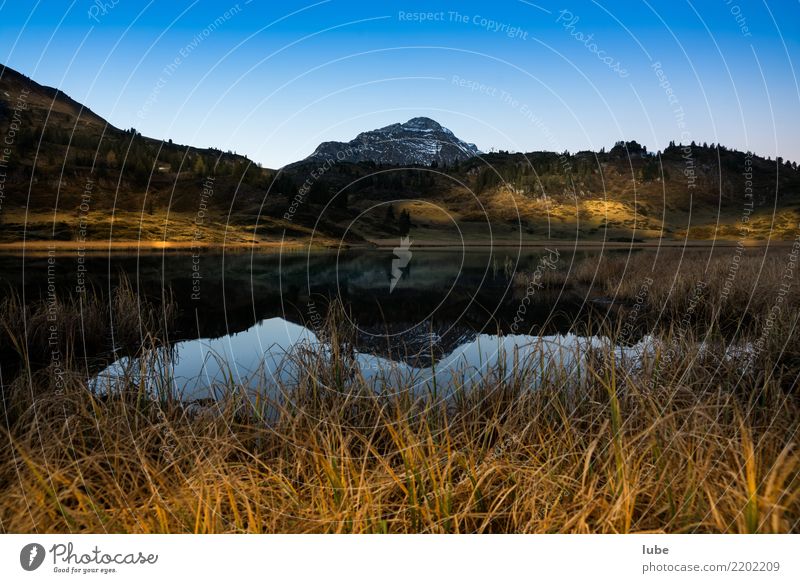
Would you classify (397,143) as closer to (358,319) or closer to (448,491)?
(358,319)

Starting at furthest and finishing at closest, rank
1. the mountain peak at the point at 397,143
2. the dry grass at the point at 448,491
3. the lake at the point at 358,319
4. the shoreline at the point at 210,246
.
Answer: the shoreline at the point at 210,246
the mountain peak at the point at 397,143
the lake at the point at 358,319
the dry grass at the point at 448,491

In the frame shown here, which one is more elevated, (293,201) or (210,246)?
(293,201)

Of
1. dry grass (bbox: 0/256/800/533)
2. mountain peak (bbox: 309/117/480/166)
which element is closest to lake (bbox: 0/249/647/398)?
dry grass (bbox: 0/256/800/533)

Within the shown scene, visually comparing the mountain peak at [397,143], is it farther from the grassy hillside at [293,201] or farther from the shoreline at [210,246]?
the shoreline at [210,246]

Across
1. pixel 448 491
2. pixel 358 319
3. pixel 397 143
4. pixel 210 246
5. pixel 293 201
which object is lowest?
pixel 358 319

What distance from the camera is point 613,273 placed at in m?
18.0

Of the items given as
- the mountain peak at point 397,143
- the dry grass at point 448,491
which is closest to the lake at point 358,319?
the dry grass at point 448,491

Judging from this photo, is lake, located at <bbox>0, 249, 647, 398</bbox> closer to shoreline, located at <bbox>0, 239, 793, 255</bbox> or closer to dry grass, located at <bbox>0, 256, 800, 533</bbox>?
dry grass, located at <bbox>0, 256, 800, 533</bbox>

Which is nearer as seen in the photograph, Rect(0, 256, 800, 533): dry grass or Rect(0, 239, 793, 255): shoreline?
Rect(0, 256, 800, 533): dry grass

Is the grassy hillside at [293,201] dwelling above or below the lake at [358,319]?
above

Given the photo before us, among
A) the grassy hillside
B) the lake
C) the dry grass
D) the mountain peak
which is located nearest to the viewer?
the dry grass

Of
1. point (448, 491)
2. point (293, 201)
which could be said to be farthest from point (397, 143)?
point (448, 491)

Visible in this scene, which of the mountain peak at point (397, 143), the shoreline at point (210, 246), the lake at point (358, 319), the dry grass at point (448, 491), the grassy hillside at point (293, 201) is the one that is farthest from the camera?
the grassy hillside at point (293, 201)

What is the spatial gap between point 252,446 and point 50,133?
295 ft
